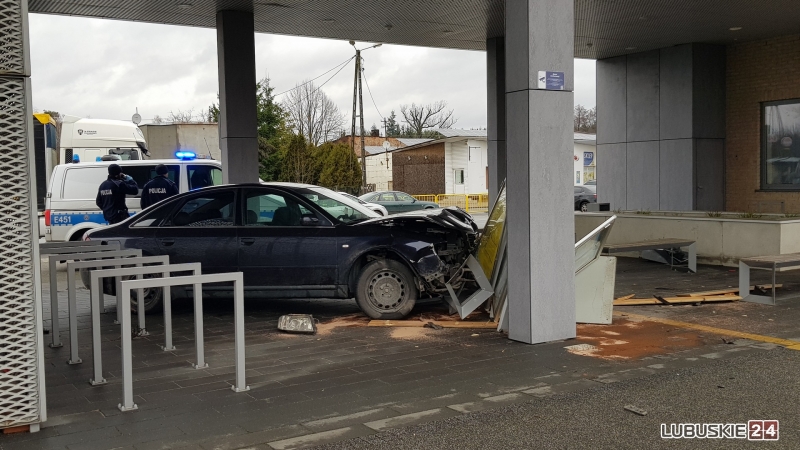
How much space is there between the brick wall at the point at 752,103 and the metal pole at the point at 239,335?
47.7 ft

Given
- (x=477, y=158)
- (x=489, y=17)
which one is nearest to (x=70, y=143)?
(x=489, y=17)

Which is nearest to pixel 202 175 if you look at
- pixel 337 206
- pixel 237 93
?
pixel 237 93

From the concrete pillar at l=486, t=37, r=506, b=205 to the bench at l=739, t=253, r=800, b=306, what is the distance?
7.45 m

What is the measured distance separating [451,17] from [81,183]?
8270 mm

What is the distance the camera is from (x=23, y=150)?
5.04 m

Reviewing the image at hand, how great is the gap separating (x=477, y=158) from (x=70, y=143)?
120ft

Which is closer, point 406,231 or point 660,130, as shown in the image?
point 406,231

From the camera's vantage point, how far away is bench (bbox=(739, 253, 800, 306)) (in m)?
9.59

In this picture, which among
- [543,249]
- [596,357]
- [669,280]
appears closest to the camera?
[596,357]

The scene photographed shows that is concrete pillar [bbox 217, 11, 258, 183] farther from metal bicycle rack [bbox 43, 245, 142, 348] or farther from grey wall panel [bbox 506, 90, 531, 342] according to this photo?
grey wall panel [bbox 506, 90, 531, 342]

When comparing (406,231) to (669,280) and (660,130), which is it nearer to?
(669,280)

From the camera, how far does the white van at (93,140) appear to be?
60.8 feet

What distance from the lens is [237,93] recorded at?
45.9 ft

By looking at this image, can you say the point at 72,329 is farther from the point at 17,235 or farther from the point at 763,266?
the point at 763,266
